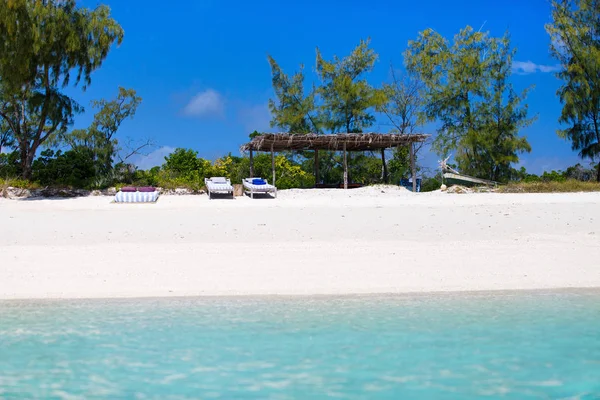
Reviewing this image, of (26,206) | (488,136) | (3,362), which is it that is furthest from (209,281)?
(488,136)

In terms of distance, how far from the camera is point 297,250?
9211mm

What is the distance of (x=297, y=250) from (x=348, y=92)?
20997mm

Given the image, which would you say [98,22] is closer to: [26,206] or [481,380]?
[26,206]

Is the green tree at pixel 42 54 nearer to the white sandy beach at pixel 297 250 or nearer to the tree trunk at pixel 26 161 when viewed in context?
the tree trunk at pixel 26 161

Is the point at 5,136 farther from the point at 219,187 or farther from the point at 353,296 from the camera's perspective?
the point at 353,296

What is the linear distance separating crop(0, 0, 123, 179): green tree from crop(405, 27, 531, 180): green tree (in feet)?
48.0

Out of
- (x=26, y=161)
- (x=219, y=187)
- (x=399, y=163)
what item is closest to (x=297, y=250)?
(x=219, y=187)

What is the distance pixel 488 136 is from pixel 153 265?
69.9 feet

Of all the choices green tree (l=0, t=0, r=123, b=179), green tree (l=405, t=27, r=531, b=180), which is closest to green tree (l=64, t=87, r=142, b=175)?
green tree (l=0, t=0, r=123, b=179)

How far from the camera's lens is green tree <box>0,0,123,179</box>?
62.2 ft

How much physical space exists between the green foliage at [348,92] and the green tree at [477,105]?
316 cm

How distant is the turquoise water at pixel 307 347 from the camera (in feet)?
14.1

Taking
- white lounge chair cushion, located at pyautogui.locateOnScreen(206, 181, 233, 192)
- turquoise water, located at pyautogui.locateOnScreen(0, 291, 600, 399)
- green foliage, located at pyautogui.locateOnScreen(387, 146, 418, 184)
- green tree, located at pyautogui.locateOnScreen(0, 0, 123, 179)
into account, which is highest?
green tree, located at pyautogui.locateOnScreen(0, 0, 123, 179)

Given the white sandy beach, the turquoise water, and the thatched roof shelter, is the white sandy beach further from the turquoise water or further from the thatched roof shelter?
the thatched roof shelter
